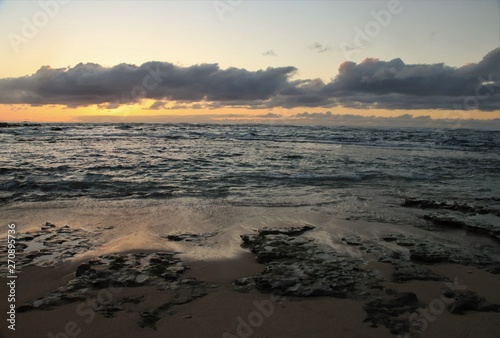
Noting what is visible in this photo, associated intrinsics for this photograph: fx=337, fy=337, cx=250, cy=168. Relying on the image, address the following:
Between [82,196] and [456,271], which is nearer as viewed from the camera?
[456,271]

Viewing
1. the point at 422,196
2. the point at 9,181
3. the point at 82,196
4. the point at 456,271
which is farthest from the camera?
the point at 9,181

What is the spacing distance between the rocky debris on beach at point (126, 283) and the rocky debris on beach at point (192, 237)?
72cm

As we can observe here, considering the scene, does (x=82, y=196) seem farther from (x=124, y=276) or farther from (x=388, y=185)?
(x=388, y=185)

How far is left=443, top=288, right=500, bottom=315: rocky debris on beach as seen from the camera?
343cm

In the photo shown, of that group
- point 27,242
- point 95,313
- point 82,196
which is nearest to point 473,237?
point 95,313

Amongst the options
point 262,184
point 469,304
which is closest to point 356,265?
point 469,304

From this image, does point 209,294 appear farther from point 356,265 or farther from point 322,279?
point 356,265

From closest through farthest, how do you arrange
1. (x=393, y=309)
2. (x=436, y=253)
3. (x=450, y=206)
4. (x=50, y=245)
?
(x=393, y=309) → (x=436, y=253) → (x=50, y=245) → (x=450, y=206)

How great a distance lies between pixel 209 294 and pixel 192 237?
2.02 metres

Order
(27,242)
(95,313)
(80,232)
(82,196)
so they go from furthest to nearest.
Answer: (82,196) < (80,232) < (27,242) < (95,313)

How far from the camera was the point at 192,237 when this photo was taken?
568cm

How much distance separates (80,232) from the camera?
19.1ft

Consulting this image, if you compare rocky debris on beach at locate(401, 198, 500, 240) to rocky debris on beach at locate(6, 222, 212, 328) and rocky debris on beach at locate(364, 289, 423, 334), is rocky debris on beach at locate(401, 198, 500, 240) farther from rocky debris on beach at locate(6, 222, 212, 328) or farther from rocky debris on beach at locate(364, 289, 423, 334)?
rocky debris on beach at locate(6, 222, 212, 328)

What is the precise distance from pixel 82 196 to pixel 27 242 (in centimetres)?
346
